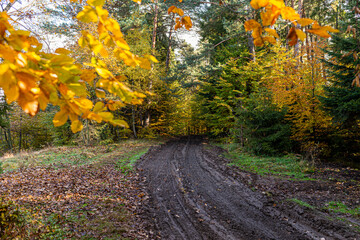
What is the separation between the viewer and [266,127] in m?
9.53

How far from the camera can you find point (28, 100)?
656 mm

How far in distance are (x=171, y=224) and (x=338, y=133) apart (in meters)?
7.72

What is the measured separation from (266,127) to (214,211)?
20.2ft

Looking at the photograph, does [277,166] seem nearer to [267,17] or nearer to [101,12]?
[267,17]

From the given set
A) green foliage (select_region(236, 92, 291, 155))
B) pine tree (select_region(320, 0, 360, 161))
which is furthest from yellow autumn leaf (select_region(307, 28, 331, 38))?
green foliage (select_region(236, 92, 291, 155))

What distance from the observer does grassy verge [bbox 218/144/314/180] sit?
22.1 feet

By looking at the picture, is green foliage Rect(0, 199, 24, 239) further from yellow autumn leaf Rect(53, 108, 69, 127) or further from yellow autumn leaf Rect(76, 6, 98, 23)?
yellow autumn leaf Rect(76, 6, 98, 23)

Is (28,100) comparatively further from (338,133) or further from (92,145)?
(92,145)

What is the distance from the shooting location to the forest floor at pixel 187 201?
386 centimetres

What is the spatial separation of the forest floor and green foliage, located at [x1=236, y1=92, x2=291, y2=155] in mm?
1172

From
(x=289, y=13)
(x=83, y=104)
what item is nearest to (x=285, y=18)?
(x=289, y=13)

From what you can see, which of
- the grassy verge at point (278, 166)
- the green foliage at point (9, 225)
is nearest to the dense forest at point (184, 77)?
the grassy verge at point (278, 166)

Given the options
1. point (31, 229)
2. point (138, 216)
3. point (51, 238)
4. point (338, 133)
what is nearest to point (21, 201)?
point (31, 229)

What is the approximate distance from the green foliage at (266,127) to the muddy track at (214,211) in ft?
10.00
